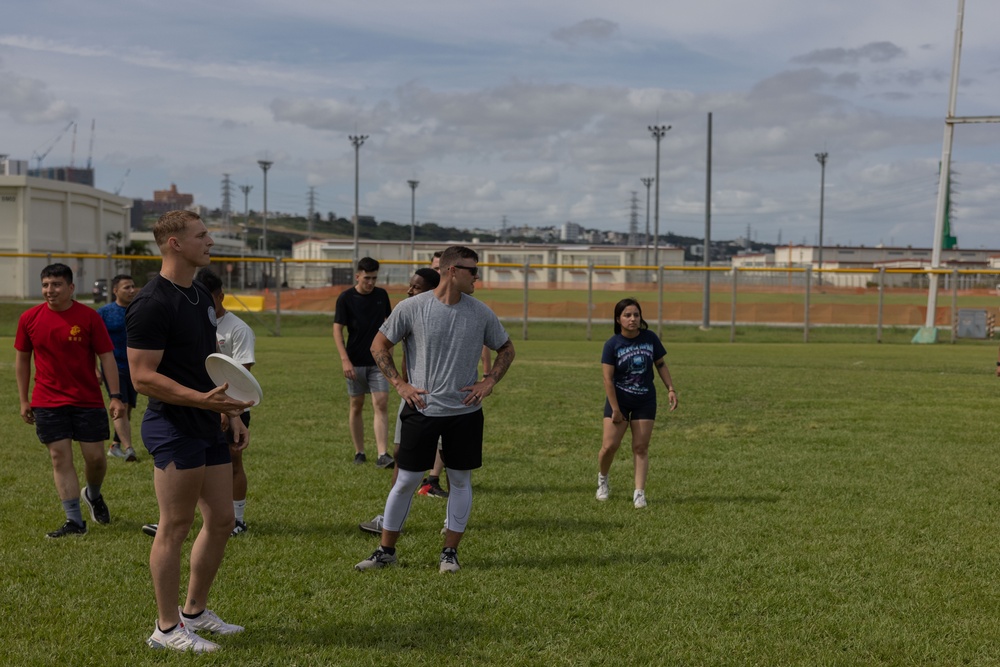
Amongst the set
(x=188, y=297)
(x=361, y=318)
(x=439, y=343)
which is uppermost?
(x=188, y=297)

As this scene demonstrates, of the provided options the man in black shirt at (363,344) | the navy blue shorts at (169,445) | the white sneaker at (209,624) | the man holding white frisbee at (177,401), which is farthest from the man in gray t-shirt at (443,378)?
the man in black shirt at (363,344)

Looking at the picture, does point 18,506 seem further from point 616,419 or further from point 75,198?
point 75,198

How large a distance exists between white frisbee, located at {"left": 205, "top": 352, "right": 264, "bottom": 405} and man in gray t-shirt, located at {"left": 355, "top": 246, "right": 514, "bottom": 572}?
1477mm

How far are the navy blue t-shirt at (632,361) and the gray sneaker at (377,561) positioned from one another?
2.59 m

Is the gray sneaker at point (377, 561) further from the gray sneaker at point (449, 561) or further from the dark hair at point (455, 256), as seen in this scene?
the dark hair at point (455, 256)

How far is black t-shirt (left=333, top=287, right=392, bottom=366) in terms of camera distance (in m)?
9.30

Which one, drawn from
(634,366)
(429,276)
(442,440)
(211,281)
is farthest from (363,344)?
(442,440)

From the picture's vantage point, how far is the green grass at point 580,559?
470cm

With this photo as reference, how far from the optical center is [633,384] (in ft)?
25.4

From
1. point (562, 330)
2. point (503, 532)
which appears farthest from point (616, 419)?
point (562, 330)

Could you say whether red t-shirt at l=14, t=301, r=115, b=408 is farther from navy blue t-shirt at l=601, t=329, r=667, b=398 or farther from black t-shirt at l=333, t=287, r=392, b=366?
navy blue t-shirt at l=601, t=329, r=667, b=398

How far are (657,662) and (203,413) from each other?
2438 mm

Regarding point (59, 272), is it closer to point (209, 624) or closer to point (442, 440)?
point (442, 440)

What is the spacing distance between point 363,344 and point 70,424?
3.12 meters
